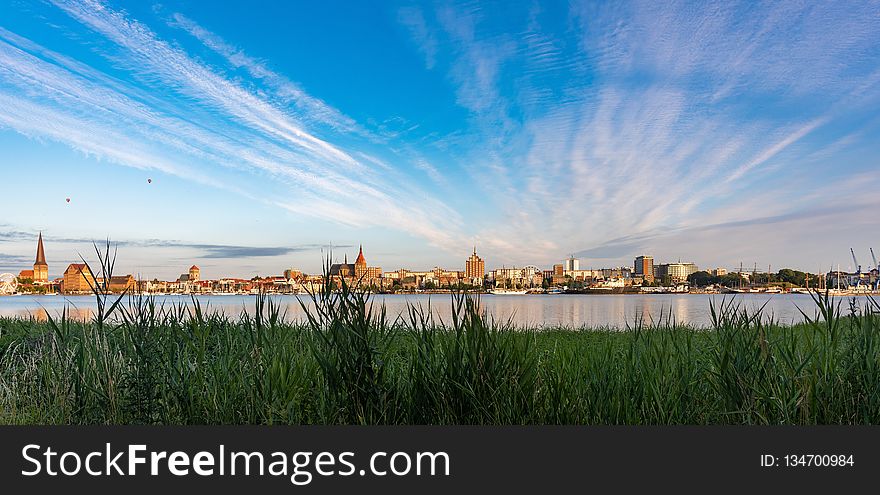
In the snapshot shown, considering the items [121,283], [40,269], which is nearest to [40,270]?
[40,269]

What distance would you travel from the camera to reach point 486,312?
4.68 meters

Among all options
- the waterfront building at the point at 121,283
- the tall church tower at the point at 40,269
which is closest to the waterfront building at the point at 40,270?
the tall church tower at the point at 40,269

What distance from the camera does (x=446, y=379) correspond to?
4461 millimetres

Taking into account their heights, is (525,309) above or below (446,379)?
below

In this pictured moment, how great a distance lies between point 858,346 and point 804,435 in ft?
3.69

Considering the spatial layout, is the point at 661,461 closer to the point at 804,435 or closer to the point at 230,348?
the point at 804,435

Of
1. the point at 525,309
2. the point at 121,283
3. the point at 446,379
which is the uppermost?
the point at 121,283

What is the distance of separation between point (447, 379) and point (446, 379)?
21 millimetres

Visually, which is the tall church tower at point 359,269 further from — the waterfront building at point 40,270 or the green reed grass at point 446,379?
the waterfront building at point 40,270

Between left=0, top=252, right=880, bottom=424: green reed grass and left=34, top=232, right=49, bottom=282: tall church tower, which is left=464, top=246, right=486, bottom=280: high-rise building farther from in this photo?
left=34, top=232, right=49, bottom=282: tall church tower

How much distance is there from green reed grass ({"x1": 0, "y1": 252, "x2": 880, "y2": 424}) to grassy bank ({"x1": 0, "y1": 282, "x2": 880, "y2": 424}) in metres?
0.01

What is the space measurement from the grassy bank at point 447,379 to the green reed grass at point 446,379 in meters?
0.01

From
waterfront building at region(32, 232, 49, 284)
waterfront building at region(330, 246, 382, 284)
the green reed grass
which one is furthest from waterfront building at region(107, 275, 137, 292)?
waterfront building at region(32, 232, 49, 284)

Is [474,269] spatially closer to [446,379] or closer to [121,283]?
[446,379]
